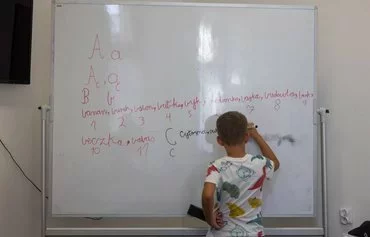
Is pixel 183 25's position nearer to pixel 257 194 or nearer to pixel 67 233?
pixel 257 194

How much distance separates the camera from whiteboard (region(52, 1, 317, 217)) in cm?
203

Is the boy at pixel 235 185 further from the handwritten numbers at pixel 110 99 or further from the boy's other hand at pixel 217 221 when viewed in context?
the handwritten numbers at pixel 110 99

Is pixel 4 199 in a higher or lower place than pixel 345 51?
lower

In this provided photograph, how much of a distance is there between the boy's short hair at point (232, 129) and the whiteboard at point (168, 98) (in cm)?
24

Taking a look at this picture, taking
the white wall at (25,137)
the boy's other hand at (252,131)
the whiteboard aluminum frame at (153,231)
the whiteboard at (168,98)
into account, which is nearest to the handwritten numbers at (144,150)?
the whiteboard at (168,98)

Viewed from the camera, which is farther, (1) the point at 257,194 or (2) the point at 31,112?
(2) the point at 31,112

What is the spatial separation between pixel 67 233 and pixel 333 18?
1.82 metres

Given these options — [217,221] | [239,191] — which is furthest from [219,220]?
[239,191]

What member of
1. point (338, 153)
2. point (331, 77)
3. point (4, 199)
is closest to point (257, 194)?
point (338, 153)

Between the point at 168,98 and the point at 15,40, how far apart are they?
0.85 metres

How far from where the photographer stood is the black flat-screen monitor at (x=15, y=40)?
2105 millimetres

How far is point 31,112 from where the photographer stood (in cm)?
234

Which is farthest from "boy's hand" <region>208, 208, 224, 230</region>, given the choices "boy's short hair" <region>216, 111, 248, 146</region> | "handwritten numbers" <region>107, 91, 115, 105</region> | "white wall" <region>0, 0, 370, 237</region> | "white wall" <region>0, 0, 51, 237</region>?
"white wall" <region>0, 0, 51, 237</region>

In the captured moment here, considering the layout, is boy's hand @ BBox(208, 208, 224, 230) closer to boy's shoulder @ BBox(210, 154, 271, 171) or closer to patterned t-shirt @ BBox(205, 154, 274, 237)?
patterned t-shirt @ BBox(205, 154, 274, 237)
